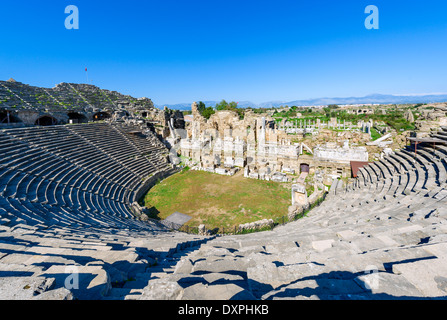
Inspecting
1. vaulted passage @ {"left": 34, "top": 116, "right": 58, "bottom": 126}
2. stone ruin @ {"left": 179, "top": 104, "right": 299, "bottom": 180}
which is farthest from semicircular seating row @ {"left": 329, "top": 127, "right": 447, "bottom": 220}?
vaulted passage @ {"left": 34, "top": 116, "right": 58, "bottom": 126}

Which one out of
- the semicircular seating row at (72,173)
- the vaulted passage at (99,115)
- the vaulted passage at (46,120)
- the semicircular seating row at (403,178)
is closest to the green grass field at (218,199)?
the semicircular seating row at (72,173)

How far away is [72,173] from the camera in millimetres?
15422

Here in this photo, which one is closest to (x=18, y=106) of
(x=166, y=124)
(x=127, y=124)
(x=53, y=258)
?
(x=127, y=124)

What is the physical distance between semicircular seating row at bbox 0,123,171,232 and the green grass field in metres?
2.36

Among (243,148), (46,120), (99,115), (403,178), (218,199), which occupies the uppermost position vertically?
(99,115)

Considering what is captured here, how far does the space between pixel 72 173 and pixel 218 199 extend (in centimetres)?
1091

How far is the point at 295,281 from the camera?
3.17m

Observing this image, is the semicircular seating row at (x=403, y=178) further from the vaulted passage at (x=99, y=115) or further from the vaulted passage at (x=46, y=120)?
the vaulted passage at (x=99, y=115)

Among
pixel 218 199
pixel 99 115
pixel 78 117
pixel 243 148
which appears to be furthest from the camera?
pixel 99 115

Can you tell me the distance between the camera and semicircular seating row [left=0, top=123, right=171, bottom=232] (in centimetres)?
972

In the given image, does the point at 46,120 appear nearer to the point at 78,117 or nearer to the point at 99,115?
the point at 78,117

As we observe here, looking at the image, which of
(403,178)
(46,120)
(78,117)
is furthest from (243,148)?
(78,117)

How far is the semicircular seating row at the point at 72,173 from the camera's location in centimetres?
972

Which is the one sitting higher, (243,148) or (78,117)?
(78,117)
